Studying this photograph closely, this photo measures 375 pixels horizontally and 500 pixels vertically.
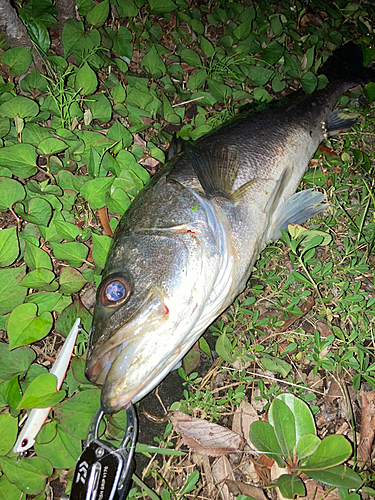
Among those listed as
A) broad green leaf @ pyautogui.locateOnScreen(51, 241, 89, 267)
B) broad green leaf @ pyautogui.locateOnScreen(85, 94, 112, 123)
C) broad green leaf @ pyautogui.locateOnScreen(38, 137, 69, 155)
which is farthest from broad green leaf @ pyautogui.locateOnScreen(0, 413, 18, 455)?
broad green leaf @ pyautogui.locateOnScreen(85, 94, 112, 123)

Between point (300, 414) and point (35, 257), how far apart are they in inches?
79.0

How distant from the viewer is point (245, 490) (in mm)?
2352

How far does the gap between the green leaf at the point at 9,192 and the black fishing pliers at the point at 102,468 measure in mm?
1557

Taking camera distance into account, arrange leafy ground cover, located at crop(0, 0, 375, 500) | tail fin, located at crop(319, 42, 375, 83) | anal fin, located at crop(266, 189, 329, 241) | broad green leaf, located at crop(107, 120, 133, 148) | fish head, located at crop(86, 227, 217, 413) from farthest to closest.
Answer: tail fin, located at crop(319, 42, 375, 83) → broad green leaf, located at crop(107, 120, 133, 148) → anal fin, located at crop(266, 189, 329, 241) → leafy ground cover, located at crop(0, 0, 375, 500) → fish head, located at crop(86, 227, 217, 413)

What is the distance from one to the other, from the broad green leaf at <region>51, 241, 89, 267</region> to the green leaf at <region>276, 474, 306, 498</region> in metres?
1.88

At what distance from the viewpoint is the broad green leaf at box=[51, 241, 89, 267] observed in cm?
266

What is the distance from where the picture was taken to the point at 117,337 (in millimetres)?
1939

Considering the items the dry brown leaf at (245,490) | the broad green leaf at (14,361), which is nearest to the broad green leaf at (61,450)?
the broad green leaf at (14,361)

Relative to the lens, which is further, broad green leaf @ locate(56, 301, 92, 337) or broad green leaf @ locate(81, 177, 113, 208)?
broad green leaf @ locate(81, 177, 113, 208)

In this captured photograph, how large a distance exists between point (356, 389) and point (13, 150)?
2973mm

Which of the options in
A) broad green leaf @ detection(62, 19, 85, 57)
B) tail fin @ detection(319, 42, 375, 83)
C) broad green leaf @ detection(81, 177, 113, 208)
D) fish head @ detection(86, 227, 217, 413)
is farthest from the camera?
tail fin @ detection(319, 42, 375, 83)

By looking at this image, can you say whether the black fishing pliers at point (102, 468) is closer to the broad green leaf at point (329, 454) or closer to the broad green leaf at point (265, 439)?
the broad green leaf at point (265, 439)

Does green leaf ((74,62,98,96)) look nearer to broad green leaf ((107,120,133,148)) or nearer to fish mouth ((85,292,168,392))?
broad green leaf ((107,120,133,148))

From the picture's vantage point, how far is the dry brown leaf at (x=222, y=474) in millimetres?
2371
